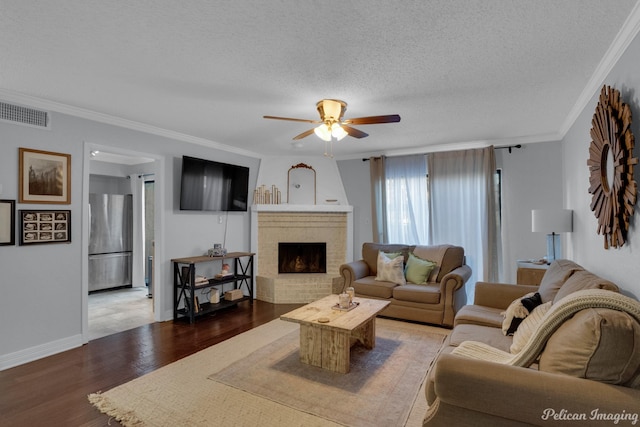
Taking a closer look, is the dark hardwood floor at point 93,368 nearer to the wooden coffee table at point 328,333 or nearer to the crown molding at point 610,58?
the wooden coffee table at point 328,333

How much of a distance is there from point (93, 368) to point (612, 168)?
14.6ft

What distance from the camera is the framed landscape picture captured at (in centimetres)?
311

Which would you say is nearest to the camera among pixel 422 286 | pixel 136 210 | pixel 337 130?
pixel 337 130

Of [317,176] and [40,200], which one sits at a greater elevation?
[317,176]

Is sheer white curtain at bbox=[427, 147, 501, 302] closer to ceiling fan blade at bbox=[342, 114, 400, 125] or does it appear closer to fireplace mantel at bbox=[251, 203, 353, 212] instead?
fireplace mantel at bbox=[251, 203, 353, 212]

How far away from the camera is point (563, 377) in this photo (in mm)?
1415


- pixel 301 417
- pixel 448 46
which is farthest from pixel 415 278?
pixel 448 46

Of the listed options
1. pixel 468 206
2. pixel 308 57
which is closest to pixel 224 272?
pixel 308 57

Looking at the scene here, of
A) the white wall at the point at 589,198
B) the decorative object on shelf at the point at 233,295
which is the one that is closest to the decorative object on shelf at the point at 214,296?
the decorative object on shelf at the point at 233,295

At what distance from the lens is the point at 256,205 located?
5.56m

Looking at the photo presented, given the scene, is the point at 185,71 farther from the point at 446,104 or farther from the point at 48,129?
the point at 446,104

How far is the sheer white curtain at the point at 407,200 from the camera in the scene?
5.24 m

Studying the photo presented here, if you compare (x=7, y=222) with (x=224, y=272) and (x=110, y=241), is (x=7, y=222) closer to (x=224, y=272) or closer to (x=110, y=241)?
(x=224, y=272)

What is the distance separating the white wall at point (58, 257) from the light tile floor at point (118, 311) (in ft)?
1.37
